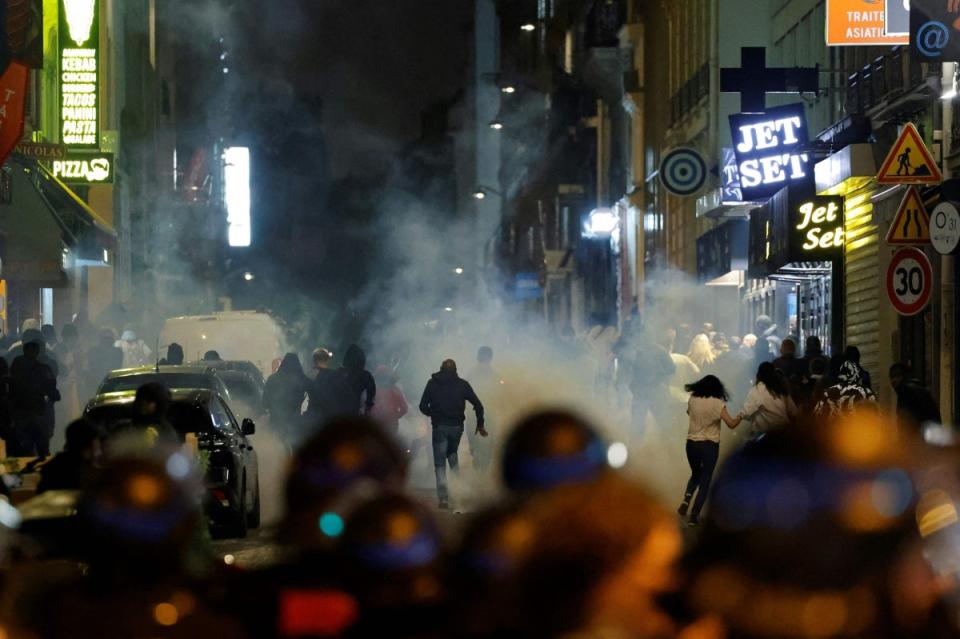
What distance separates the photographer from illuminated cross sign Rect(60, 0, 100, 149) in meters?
31.4

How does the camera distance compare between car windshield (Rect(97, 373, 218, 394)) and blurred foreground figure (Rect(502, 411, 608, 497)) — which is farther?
car windshield (Rect(97, 373, 218, 394))

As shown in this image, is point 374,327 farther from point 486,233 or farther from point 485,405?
point 485,405

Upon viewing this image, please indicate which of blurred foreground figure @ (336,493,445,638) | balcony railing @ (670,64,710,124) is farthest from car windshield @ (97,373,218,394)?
balcony railing @ (670,64,710,124)

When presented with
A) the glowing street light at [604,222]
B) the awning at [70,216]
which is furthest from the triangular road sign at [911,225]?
the glowing street light at [604,222]

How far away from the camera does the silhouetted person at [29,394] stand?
748 inches

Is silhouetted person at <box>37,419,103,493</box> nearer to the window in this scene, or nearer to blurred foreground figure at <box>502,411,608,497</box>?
blurred foreground figure at <box>502,411,608,497</box>

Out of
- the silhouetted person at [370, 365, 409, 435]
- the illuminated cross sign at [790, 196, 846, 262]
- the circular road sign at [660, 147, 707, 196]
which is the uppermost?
the circular road sign at [660, 147, 707, 196]

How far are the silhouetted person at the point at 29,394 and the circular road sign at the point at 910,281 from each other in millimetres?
8835

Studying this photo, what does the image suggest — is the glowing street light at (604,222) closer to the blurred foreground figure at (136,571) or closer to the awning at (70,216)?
the awning at (70,216)

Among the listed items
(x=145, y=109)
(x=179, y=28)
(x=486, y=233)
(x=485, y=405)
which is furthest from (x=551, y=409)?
(x=486, y=233)

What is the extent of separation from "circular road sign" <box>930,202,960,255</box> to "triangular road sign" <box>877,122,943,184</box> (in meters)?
1.13

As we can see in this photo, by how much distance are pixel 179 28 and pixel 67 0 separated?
187ft

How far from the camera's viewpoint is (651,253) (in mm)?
44688

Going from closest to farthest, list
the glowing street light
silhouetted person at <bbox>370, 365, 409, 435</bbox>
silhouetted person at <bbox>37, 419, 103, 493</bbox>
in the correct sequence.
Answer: silhouetted person at <bbox>37, 419, 103, 493</bbox> → silhouetted person at <bbox>370, 365, 409, 435</bbox> → the glowing street light
